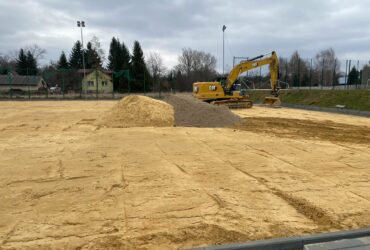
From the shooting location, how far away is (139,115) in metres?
16.0

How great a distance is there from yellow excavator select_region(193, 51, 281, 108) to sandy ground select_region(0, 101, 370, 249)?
43.2 feet

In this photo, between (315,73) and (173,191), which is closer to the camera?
(173,191)

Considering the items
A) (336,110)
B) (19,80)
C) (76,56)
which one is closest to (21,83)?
(19,80)

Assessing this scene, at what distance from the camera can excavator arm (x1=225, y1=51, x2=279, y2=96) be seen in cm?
2441

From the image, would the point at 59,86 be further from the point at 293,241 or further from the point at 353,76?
the point at 293,241

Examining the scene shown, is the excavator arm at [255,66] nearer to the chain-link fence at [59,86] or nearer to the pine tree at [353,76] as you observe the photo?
the pine tree at [353,76]

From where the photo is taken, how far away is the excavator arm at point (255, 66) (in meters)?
24.4

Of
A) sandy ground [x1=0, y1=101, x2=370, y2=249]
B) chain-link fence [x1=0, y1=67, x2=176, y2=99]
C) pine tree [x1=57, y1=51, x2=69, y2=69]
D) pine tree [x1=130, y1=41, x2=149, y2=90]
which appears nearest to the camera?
sandy ground [x1=0, y1=101, x2=370, y2=249]

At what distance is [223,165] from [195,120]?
27.9 ft

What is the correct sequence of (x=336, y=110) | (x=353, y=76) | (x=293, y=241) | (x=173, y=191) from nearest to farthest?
1. (x=293, y=241)
2. (x=173, y=191)
3. (x=336, y=110)
4. (x=353, y=76)

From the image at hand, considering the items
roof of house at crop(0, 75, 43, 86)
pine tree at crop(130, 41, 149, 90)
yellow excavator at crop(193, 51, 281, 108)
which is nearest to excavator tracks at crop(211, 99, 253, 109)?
yellow excavator at crop(193, 51, 281, 108)

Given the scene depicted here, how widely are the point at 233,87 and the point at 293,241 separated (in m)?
22.0

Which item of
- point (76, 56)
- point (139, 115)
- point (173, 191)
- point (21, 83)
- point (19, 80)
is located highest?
point (76, 56)

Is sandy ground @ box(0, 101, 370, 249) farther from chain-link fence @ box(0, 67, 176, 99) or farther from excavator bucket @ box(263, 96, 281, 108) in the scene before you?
chain-link fence @ box(0, 67, 176, 99)
